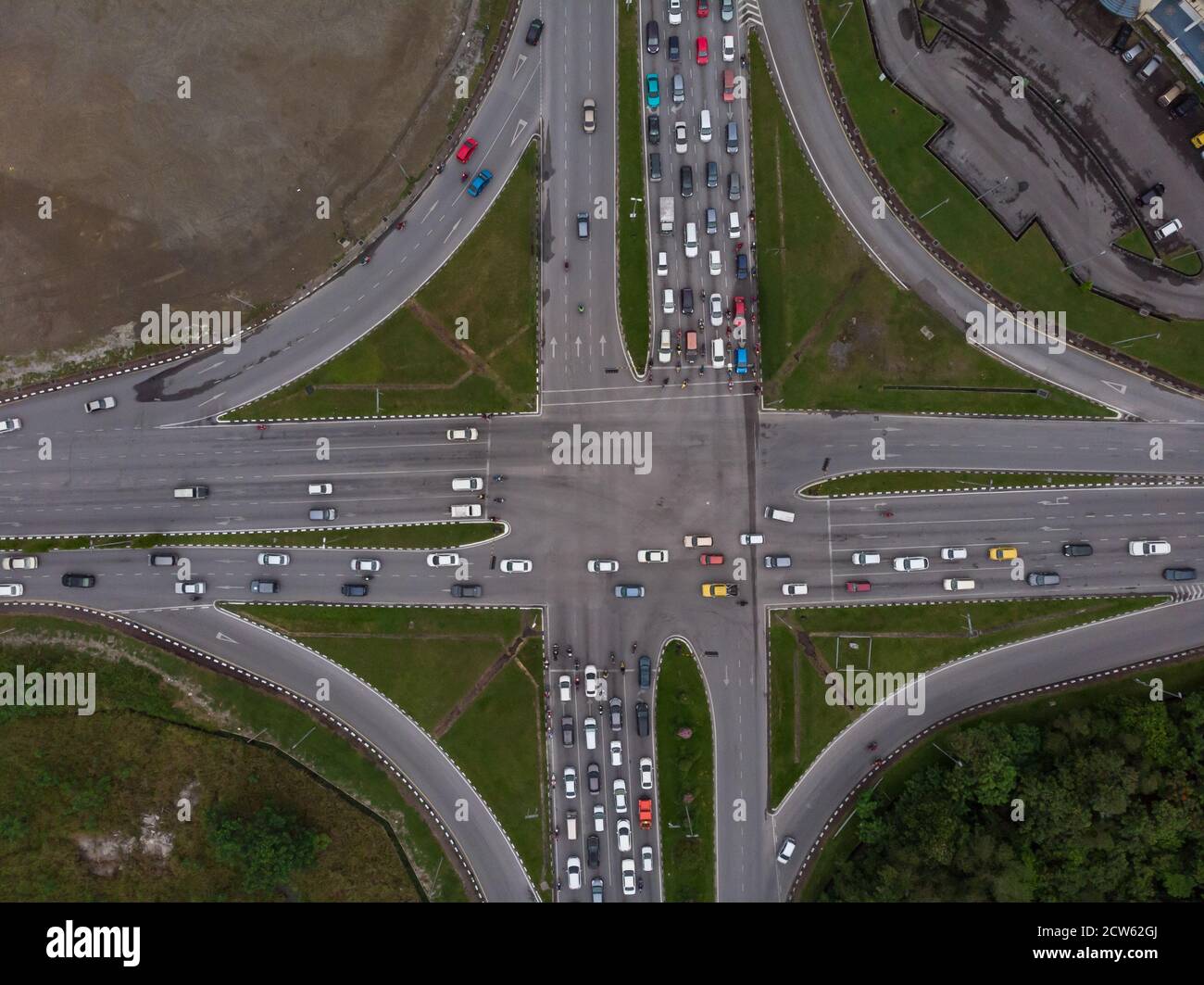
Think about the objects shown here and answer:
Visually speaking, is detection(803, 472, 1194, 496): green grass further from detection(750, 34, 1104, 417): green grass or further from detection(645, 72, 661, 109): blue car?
detection(645, 72, 661, 109): blue car

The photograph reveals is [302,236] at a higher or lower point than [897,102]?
lower

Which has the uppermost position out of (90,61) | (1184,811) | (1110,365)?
(90,61)

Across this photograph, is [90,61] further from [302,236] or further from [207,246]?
[302,236]

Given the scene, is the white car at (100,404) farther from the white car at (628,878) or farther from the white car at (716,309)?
the white car at (628,878)

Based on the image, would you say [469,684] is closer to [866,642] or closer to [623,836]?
[623,836]

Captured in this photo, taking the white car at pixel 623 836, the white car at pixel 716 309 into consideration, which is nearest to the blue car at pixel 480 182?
the white car at pixel 716 309

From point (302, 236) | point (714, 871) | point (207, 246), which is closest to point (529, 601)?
point (714, 871)
